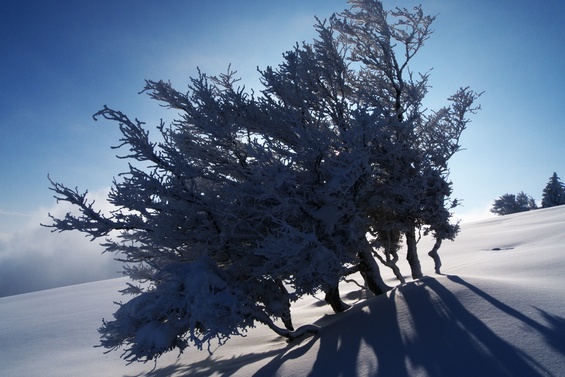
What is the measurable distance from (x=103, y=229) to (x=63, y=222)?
64 centimetres

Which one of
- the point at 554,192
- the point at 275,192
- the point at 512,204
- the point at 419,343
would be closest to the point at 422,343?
the point at 419,343

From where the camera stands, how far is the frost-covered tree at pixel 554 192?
38.9m

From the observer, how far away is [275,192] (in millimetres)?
5113

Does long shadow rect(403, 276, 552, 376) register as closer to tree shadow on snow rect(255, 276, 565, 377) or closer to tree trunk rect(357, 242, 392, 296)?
tree shadow on snow rect(255, 276, 565, 377)

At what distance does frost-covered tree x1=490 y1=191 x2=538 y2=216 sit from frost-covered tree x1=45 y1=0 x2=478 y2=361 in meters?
48.7

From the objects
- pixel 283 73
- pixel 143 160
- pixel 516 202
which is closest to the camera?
pixel 143 160

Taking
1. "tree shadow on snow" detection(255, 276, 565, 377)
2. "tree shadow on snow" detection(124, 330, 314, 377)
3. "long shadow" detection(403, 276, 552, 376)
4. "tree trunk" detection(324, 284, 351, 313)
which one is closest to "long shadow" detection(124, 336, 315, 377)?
"tree shadow on snow" detection(124, 330, 314, 377)

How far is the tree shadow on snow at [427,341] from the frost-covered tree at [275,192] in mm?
907

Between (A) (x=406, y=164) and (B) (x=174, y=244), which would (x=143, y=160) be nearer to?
(B) (x=174, y=244)

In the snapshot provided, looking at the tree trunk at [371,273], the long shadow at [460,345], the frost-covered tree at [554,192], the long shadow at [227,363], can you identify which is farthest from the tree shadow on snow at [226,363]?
the frost-covered tree at [554,192]

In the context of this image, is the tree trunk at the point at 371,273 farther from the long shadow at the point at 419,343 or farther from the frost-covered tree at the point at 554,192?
the frost-covered tree at the point at 554,192

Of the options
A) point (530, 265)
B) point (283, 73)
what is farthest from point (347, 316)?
point (283, 73)

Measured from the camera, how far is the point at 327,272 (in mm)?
5191

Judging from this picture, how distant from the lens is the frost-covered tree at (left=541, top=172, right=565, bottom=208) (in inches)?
1531
